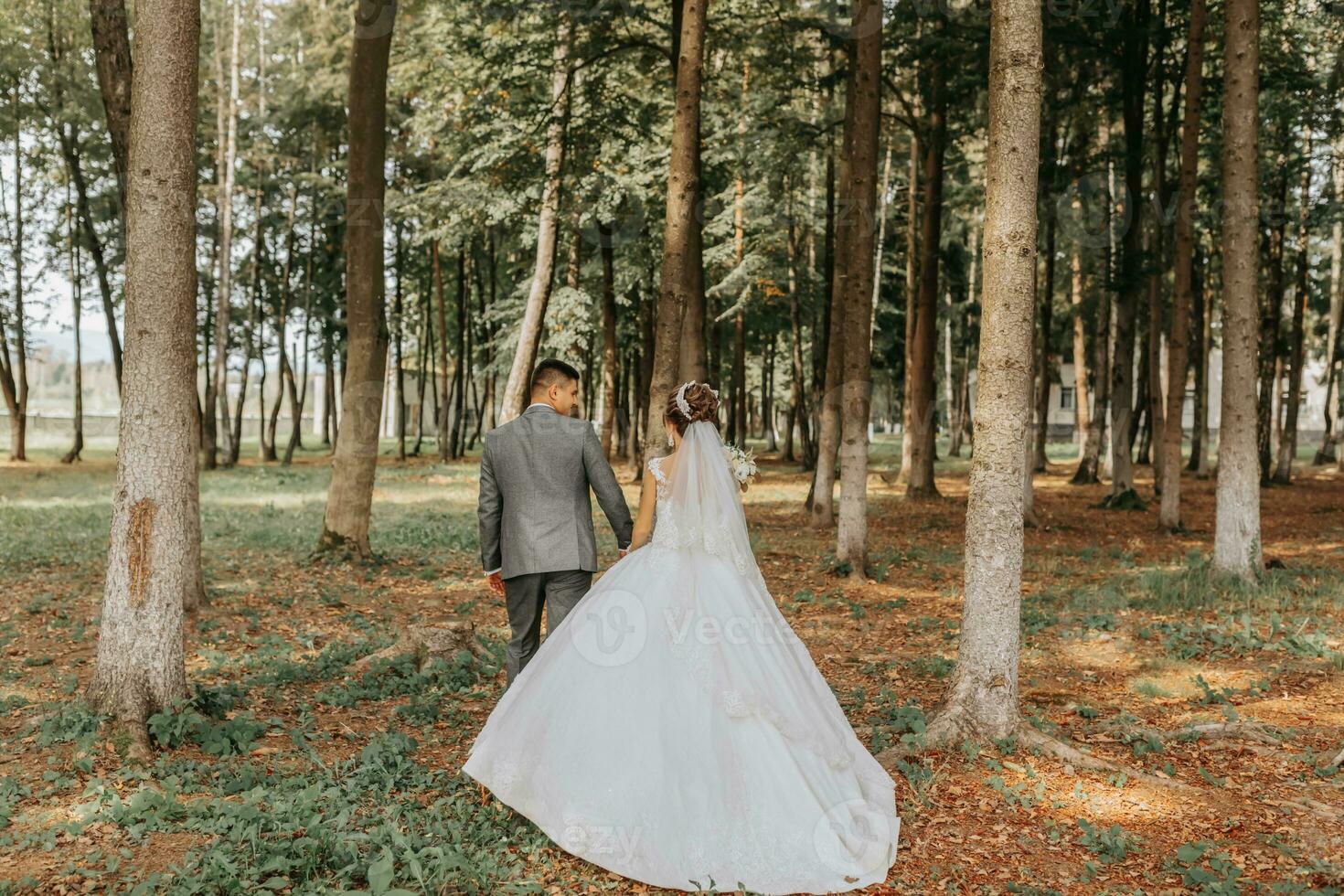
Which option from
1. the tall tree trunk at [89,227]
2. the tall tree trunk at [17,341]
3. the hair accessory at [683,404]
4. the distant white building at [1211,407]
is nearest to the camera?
the hair accessory at [683,404]

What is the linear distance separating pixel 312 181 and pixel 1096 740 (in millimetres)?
30482

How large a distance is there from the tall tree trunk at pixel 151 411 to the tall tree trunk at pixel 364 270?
6.20 metres

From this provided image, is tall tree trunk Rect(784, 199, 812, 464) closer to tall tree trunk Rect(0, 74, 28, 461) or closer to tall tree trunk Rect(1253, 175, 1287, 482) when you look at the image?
tall tree trunk Rect(1253, 175, 1287, 482)

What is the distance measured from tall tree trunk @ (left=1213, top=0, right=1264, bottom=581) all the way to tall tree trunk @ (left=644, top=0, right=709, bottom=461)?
6027 millimetres

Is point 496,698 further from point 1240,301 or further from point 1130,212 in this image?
point 1130,212

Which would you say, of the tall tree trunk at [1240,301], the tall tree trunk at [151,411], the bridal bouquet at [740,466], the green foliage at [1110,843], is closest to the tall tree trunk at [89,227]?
the tall tree trunk at [151,411]

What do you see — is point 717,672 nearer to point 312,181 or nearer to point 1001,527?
point 1001,527

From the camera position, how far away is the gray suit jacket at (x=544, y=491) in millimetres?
5918

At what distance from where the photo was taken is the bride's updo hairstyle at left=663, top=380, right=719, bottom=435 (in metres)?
5.65

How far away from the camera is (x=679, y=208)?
11.4 m

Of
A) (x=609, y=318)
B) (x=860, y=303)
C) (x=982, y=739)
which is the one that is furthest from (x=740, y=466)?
(x=609, y=318)

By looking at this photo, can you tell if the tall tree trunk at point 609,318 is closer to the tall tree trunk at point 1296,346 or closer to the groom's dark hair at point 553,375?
the tall tree trunk at point 1296,346

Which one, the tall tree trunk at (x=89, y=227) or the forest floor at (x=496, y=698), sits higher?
the tall tree trunk at (x=89, y=227)

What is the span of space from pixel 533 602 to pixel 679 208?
6.59m
